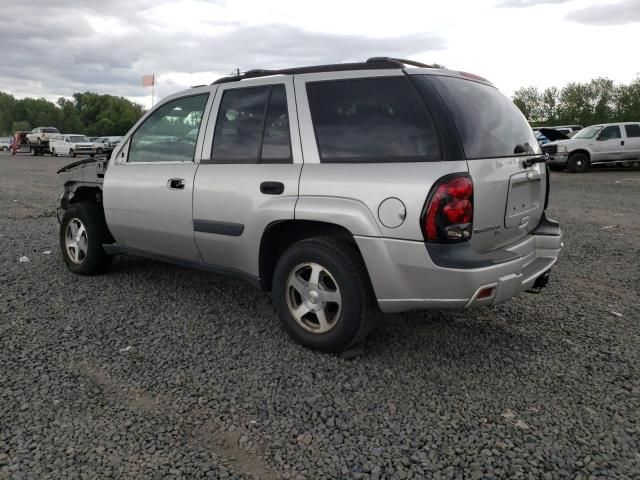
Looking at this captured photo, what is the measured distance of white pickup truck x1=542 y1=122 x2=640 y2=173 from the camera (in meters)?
18.9

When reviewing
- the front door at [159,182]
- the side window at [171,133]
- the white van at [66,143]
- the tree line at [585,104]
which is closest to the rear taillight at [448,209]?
the front door at [159,182]

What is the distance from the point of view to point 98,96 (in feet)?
444

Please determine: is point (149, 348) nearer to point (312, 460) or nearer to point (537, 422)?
point (312, 460)

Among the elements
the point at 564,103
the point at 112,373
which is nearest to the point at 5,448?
the point at 112,373

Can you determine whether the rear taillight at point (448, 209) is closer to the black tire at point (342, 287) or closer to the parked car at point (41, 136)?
the black tire at point (342, 287)

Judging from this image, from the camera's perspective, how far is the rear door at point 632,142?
18.8 meters

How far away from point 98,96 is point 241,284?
145 metres

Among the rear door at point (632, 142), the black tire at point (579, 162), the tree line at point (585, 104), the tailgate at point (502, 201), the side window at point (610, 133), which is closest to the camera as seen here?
the tailgate at point (502, 201)

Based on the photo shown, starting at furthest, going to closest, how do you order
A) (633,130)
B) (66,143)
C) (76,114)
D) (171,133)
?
1. (76,114)
2. (66,143)
3. (633,130)
4. (171,133)

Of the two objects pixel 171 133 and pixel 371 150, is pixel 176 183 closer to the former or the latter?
pixel 171 133

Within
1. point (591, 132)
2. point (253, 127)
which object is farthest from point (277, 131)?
point (591, 132)

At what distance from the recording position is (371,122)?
11.0ft

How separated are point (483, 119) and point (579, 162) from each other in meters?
17.9

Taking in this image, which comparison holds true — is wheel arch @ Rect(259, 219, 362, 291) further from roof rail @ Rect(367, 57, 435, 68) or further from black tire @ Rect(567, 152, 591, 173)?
black tire @ Rect(567, 152, 591, 173)
